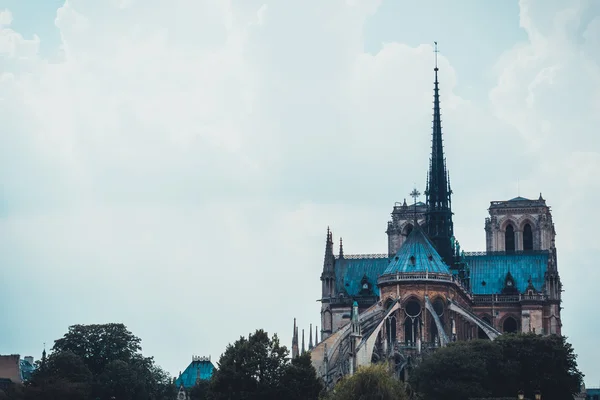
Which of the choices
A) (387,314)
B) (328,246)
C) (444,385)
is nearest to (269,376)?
(444,385)

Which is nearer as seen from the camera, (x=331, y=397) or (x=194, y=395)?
(x=331, y=397)

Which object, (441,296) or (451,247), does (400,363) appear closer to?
(441,296)

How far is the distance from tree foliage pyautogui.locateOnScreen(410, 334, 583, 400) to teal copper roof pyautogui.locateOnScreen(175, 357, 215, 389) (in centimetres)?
5461

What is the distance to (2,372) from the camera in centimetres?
16038

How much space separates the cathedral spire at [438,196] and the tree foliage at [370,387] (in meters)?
40.6

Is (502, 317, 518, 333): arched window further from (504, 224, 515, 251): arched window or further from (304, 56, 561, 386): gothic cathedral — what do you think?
(504, 224, 515, 251): arched window

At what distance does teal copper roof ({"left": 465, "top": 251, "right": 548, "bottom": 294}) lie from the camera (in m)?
157

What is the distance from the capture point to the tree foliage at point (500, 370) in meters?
118

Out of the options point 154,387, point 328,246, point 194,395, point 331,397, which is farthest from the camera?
point 328,246

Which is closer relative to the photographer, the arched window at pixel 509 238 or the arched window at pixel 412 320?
the arched window at pixel 412 320

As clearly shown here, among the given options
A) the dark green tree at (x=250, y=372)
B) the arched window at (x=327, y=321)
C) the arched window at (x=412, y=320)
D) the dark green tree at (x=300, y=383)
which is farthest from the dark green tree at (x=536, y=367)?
the arched window at (x=327, y=321)

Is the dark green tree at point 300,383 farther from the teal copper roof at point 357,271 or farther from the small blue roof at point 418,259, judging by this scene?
the teal copper roof at point 357,271

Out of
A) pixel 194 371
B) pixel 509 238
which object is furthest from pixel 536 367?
pixel 194 371

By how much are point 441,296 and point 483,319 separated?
1661 centimetres
